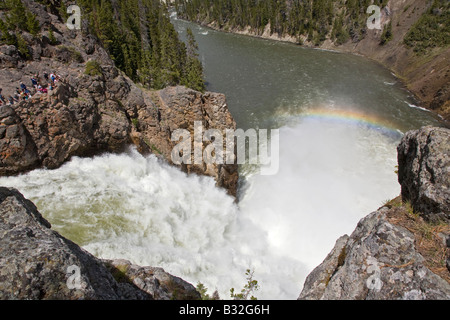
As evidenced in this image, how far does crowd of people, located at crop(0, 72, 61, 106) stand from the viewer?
16969mm

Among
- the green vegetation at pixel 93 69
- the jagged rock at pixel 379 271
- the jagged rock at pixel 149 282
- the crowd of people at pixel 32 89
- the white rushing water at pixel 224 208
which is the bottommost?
the white rushing water at pixel 224 208

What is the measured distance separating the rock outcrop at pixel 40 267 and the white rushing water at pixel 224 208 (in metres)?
6.36

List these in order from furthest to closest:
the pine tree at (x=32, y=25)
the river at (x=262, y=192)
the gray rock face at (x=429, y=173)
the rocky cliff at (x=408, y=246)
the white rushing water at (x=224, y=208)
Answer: the pine tree at (x=32, y=25) → the river at (x=262, y=192) → the white rushing water at (x=224, y=208) → the gray rock face at (x=429, y=173) → the rocky cliff at (x=408, y=246)

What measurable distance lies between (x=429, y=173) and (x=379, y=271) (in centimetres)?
309

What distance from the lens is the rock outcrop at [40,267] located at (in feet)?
17.0

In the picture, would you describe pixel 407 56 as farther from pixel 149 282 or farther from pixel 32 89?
pixel 149 282

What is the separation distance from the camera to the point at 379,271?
5.86 metres

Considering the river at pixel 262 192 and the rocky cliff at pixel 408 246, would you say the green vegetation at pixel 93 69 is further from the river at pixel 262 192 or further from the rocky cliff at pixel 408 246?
the rocky cliff at pixel 408 246

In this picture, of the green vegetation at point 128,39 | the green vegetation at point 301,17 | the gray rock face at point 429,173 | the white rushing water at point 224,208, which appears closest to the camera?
the gray rock face at point 429,173

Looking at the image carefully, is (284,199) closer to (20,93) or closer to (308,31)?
(20,93)

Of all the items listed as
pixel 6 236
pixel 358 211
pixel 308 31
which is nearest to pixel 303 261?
pixel 358 211

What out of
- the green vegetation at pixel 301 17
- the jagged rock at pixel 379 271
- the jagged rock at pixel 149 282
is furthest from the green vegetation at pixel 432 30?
the jagged rock at pixel 149 282

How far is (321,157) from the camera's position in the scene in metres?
37.0

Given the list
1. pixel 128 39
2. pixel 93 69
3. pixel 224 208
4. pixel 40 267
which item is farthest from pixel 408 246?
pixel 128 39
